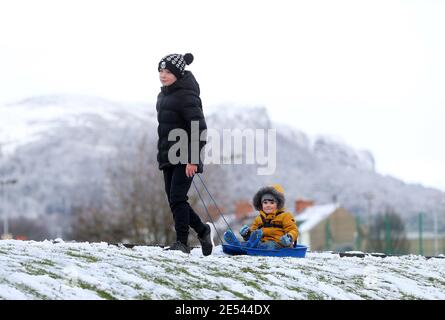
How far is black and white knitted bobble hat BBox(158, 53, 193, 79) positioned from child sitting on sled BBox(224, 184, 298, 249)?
1.92m

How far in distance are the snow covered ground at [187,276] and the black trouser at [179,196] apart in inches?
13.3

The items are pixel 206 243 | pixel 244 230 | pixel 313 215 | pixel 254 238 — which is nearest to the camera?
pixel 206 243

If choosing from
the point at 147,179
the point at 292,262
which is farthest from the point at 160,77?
the point at 147,179

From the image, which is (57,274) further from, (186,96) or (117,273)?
(186,96)

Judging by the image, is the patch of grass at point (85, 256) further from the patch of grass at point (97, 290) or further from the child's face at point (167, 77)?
the child's face at point (167, 77)

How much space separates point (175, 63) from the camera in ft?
32.8

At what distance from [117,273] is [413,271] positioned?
403 cm

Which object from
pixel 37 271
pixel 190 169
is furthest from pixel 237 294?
pixel 190 169

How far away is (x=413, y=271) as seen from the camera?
10578 millimetres

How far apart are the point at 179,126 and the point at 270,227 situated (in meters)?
1.80

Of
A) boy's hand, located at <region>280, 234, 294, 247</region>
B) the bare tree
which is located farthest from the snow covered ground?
the bare tree

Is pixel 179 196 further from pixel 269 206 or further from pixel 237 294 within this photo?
pixel 237 294

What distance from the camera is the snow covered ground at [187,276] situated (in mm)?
7395

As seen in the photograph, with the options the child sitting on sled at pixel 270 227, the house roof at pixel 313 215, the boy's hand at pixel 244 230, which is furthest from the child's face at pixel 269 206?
the house roof at pixel 313 215
